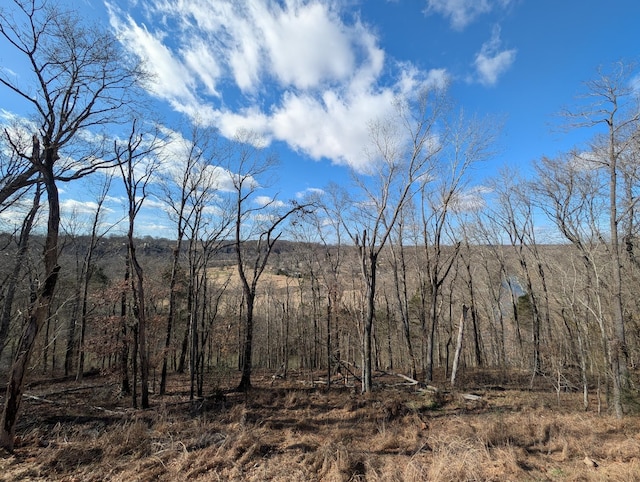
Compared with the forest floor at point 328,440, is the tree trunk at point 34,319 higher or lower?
higher

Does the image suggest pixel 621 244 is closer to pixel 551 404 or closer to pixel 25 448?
pixel 551 404

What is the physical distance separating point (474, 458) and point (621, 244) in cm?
1233

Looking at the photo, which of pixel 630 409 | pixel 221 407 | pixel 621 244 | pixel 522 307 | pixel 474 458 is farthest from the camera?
pixel 522 307

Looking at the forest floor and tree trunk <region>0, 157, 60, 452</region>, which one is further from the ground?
tree trunk <region>0, 157, 60, 452</region>

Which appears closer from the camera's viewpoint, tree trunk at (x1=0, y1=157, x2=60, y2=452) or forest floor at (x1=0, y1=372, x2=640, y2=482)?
forest floor at (x1=0, y1=372, x2=640, y2=482)

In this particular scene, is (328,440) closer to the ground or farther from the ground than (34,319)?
closer to the ground

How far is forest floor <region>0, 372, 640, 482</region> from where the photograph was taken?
17.6ft

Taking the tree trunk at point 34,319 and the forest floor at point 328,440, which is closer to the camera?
the forest floor at point 328,440

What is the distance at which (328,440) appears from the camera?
6.84 m

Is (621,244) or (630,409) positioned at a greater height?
(621,244)

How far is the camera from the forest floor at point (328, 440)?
538 cm

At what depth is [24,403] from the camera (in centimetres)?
1034

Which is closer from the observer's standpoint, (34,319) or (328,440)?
(34,319)

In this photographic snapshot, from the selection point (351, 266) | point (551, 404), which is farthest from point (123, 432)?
point (351, 266)
